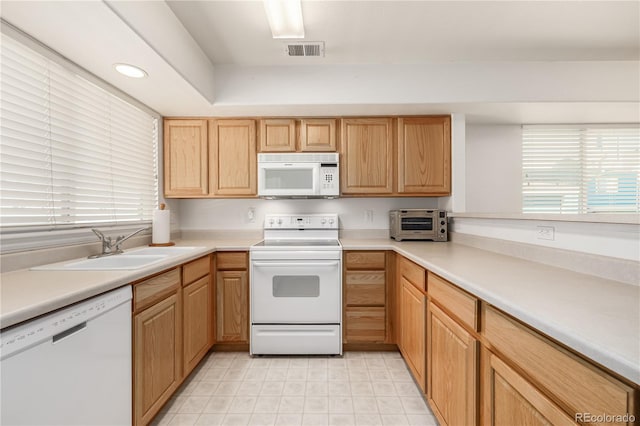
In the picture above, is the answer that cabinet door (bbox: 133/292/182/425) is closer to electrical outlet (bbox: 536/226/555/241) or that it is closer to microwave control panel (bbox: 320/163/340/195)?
microwave control panel (bbox: 320/163/340/195)

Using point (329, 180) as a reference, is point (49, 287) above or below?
below

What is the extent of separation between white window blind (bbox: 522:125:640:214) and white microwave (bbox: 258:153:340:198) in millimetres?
2223

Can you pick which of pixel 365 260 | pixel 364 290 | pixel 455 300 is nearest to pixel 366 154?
pixel 365 260

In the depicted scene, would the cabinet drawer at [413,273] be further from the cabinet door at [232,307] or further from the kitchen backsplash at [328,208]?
the cabinet door at [232,307]

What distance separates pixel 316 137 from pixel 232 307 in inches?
66.3

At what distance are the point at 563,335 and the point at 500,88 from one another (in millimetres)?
2399

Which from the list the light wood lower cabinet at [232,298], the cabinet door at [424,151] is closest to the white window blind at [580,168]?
the cabinet door at [424,151]

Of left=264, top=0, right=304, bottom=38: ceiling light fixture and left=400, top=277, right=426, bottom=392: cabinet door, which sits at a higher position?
left=264, top=0, right=304, bottom=38: ceiling light fixture

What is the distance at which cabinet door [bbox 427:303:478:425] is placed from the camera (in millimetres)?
1137

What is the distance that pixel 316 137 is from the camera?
2.69 meters

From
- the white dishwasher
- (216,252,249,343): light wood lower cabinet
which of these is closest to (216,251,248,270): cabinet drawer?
(216,252,249,343): light wood lower cabinet

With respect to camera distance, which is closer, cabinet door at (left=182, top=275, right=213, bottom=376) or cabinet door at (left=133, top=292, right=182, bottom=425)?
cabinet door at (left=133, top=292, right=182, bottom=425)

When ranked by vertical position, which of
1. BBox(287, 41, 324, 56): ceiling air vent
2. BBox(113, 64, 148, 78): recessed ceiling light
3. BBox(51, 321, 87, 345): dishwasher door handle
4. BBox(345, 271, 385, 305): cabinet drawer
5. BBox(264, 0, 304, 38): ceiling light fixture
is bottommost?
BBox(345, 271, 385, 305): cabinet drawer

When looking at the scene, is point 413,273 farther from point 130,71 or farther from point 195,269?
point 130,71
